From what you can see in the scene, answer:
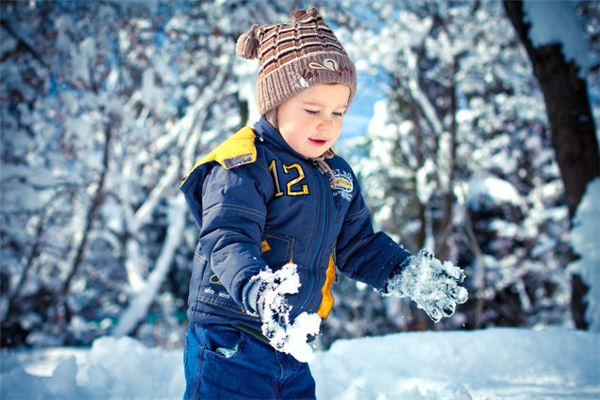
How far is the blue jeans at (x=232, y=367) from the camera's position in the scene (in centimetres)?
151

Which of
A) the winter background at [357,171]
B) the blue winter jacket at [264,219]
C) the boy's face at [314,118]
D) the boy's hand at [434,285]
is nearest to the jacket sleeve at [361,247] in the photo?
the blue winter jacket at [264,219]

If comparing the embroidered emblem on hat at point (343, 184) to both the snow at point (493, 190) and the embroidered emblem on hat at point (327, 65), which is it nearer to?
the embroidered emblem on hat at point (327, 65)

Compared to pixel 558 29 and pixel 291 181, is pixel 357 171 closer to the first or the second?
pixel 558 29

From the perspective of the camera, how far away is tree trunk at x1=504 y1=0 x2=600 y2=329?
15.2ft

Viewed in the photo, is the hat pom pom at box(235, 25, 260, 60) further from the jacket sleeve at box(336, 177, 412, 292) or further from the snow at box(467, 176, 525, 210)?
the snow at box(467, 176, 525, 210)

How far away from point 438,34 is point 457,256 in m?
5.46

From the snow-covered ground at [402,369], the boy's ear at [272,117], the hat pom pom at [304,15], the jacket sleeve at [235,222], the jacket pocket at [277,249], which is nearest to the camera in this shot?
the jacket sleeve at [235,222]

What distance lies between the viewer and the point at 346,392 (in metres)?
2.33

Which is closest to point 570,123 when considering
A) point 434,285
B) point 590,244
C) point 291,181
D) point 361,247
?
point 590,244

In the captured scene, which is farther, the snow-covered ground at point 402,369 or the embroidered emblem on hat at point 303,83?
the snow-covered ground at point 402,369

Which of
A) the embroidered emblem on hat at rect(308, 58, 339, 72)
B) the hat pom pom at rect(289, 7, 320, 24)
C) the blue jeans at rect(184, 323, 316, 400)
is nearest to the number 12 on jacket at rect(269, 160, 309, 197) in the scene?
the embroidered emblem on hat at rect(308, 58, 339, 72)

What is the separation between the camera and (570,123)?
462 centimetres

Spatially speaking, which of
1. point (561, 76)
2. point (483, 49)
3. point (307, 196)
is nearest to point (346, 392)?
point (307, 196)

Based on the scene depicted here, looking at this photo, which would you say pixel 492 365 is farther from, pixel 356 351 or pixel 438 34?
pixel 438 34
